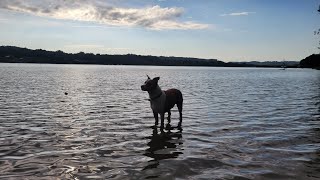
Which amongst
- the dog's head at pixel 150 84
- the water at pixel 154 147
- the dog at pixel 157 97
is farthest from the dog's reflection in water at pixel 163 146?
the dog's head at pixel 150 84

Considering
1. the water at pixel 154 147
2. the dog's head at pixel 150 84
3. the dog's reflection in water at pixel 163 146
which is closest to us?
the water at pixel 154 147

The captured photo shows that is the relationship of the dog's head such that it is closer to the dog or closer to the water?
the dog

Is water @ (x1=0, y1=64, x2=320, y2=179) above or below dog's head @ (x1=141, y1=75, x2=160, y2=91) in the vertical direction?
below

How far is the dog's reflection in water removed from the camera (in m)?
10.8

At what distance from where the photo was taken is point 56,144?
40.0ft

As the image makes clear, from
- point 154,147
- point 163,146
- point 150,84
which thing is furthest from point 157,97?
point 154,147

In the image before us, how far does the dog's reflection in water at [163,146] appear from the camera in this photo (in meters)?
10.8

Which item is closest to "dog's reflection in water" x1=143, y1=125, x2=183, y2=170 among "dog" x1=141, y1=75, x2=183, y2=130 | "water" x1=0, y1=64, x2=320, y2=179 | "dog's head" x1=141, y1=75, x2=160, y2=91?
"water" x1=0, y1=64, x2=320, y2=179

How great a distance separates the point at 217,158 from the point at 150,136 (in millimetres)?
4071

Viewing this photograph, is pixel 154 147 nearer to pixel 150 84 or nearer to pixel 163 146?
pixel 163 146

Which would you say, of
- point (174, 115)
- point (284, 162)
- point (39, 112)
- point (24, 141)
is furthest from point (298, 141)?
point (39, 112)

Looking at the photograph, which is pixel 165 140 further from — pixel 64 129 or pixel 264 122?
pixel 264 122

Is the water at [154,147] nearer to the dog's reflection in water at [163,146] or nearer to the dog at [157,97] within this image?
the dog's reflection in water at [163,146]

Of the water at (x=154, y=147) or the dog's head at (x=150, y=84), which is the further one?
the dog's head at (x=150, y=84)
